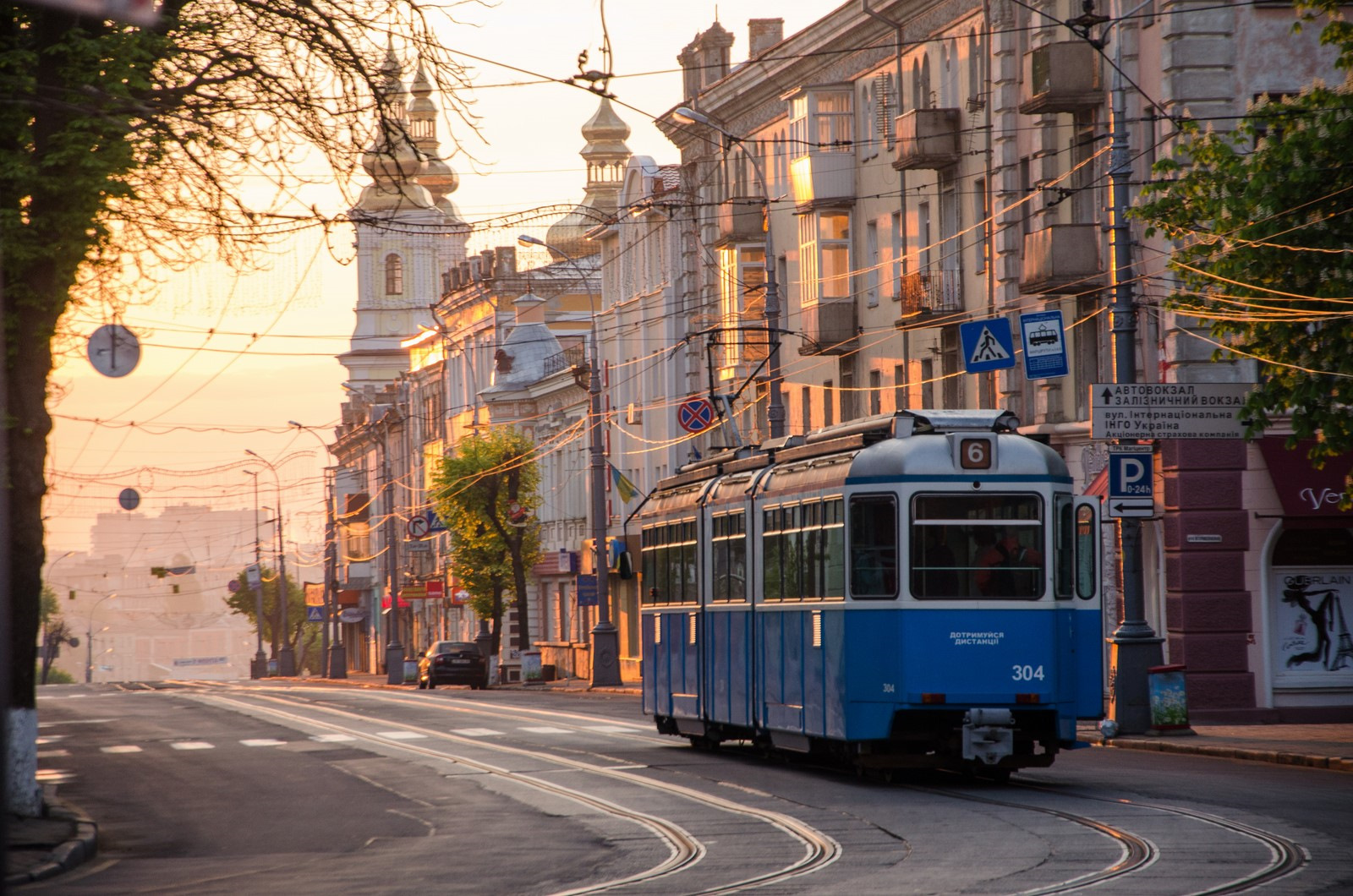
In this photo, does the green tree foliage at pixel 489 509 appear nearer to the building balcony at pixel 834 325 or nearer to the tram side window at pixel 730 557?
the building balcony at pixel 834 325

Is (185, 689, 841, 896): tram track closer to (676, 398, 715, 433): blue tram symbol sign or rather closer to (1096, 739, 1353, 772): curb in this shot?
(1096, 739, 1353, 772): curb

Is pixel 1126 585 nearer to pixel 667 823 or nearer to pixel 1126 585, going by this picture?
pixel 1126 585

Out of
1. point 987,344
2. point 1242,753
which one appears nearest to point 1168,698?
point 1242,753

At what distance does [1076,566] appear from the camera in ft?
62.2

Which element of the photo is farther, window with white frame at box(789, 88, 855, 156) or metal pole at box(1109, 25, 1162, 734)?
window with white frame at box(789, 88, 855, 156)

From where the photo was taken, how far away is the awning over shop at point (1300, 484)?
102ft

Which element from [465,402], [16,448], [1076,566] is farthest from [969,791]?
[465,402]

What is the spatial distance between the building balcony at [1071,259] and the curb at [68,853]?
64.5 feet

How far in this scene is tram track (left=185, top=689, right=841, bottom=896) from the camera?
12.8 m

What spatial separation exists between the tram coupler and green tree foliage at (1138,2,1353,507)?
5.62m

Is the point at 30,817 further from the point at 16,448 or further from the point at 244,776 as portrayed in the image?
the point at 244,776

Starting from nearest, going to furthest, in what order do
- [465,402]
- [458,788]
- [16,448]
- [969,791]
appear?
[16,448] < [969,791] < [458,788] < [465,402]

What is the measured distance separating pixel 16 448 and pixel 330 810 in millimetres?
4146

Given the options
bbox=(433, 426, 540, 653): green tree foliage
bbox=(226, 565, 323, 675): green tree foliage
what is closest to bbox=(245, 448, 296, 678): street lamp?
bbox=(226, 565, 323, 675): green tree foliage
